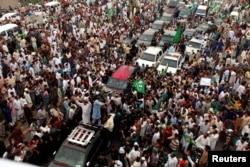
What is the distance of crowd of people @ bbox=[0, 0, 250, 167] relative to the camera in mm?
9539

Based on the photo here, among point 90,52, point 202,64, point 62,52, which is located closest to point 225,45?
point 202,64

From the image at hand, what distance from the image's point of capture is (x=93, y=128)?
1002 centimetres

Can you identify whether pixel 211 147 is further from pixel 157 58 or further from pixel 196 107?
pixel 157 58

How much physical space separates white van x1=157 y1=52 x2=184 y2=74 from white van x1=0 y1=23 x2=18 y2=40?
8.67 metres

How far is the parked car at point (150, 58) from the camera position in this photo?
16594 mm

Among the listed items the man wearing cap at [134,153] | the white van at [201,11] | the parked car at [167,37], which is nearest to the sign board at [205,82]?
the man wearing cap at [134,153]

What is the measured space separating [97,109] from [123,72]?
379 centimetres

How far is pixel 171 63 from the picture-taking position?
16219mm

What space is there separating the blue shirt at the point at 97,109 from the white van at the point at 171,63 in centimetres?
547

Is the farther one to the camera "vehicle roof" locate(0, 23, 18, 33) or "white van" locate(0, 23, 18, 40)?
"vehicle roof" locate(0, 23, 18, 33)

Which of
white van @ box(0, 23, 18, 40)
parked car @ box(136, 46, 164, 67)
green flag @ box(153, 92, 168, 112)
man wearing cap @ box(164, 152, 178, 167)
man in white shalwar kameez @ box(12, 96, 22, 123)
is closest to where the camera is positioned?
man wearing cap @ box(164, 152, 178, 167)

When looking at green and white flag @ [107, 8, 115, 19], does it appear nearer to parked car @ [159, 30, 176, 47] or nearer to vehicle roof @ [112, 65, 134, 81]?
parked car @ [159, 30, 176, 47]

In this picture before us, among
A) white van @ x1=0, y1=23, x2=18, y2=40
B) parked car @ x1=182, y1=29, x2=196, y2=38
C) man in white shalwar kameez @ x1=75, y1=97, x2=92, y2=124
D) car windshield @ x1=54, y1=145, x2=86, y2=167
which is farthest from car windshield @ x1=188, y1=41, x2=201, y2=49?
car windshield @ x1=54, y1=145, x2=86, y2=167

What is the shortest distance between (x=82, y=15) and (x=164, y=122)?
14389 mm
